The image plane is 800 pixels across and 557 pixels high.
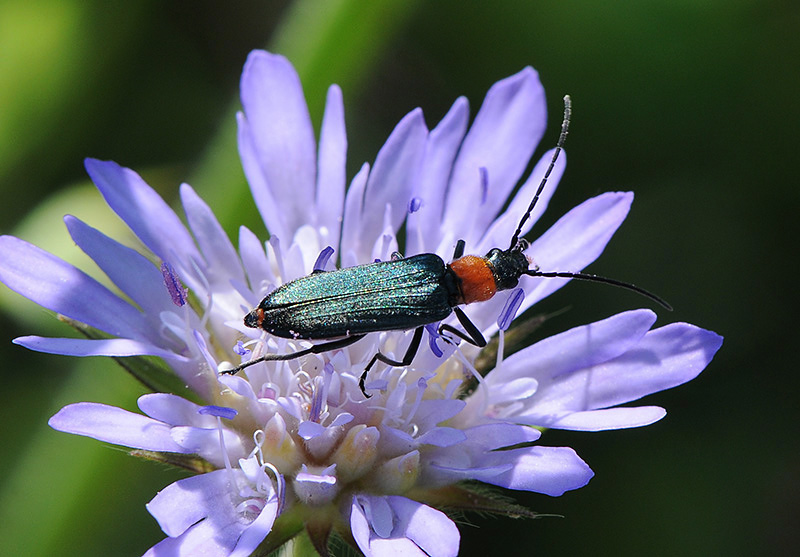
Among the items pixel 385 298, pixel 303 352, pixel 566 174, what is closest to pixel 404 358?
pixel 385 298

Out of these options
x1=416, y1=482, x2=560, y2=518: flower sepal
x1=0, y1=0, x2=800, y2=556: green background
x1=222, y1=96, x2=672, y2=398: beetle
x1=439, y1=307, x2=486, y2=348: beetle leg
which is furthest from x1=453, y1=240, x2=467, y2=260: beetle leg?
x1=0, y1=0, x2=800, y2=556: green background

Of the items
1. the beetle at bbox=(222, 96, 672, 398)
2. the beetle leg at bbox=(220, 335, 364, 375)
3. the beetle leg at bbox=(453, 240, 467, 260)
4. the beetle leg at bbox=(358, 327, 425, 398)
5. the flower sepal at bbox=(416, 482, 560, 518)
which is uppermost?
the beetle leg at bbox=(453, 240, 467, 260)

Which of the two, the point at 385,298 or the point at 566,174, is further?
the point at 566,174

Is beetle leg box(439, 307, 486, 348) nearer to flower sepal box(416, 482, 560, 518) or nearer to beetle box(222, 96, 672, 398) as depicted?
beetle box(222, 96, 672, 398)

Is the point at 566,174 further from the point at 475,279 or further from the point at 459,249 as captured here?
the point at 475,279

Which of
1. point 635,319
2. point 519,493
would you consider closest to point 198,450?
point 635,319

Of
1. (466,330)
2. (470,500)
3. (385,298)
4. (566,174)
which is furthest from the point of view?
(566,174)

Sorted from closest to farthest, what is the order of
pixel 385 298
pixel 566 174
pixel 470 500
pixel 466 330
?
pixel 470 500, pixel 385 298, pixel 466 330, pixel 566 174
